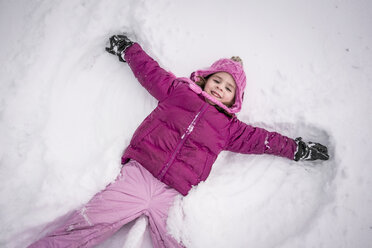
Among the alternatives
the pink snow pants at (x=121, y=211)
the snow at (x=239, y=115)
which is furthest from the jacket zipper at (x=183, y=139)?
the snow at (x=239, y=115)

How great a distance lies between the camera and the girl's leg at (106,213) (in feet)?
5.19

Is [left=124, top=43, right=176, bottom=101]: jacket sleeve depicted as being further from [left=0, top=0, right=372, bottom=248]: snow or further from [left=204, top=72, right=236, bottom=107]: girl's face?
[left=204, top=72, right=236, bottom=107]: girl's face

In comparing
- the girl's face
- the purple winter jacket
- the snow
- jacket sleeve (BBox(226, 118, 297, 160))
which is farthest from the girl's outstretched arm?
jacket sleeve (BBox(226, 118, 297, 160))

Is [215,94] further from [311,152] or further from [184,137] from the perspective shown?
[311,152]

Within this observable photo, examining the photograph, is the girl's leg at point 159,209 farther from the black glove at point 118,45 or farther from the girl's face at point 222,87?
the black glove at point 118,45

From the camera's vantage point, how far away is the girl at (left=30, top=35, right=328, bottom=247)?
169cm

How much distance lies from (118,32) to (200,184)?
1570 millimetres

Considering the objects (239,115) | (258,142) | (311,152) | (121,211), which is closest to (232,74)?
(239,115)

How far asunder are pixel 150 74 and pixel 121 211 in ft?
3.59

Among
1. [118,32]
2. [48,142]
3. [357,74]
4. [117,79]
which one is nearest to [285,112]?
[357,74]

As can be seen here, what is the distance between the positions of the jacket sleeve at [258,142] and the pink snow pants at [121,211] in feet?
2.09

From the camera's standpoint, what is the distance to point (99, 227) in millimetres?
1643

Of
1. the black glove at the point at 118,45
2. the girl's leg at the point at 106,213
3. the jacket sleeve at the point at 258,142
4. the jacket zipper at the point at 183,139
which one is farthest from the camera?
the black glove at the point at 118,45

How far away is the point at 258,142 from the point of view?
191cm
